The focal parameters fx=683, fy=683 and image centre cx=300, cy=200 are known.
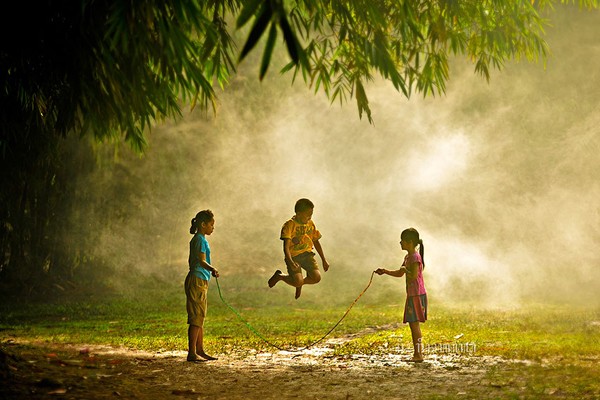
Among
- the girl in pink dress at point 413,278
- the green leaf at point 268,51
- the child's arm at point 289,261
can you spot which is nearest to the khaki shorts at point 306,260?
the child's arm at point 289,261

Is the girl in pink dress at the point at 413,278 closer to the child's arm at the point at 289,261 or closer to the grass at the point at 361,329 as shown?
the grass at the point at 361,329

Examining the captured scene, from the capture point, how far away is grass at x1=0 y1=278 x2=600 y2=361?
8.77 meters

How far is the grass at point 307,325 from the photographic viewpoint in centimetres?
877

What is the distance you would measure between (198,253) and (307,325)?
505cm

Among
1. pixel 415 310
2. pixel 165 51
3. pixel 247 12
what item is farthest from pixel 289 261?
pixel 247 12

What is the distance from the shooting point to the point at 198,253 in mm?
7266

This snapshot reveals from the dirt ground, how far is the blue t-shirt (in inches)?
38.9

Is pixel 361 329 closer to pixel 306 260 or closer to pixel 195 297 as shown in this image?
pixel 306 260

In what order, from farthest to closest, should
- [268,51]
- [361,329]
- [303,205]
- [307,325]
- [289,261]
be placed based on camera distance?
[307,325], [361,329], [303,205], [289,261], [268,51]

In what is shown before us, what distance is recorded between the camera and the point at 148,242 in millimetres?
22312

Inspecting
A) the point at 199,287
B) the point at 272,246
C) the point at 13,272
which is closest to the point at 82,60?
the point at 199,287

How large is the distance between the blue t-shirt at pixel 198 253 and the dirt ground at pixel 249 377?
0.99m

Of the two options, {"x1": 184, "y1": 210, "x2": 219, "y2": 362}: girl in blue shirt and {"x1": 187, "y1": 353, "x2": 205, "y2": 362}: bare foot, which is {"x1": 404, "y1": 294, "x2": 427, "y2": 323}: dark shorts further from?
{"x1": 187, "y1": 353, "x2": 205, "y2": 362}: bare foot

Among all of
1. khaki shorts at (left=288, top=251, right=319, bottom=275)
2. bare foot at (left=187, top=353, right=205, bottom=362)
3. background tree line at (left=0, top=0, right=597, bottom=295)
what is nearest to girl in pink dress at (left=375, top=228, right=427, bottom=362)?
khaki shorts at (left=288, top=251, right=319, bottom=275)
